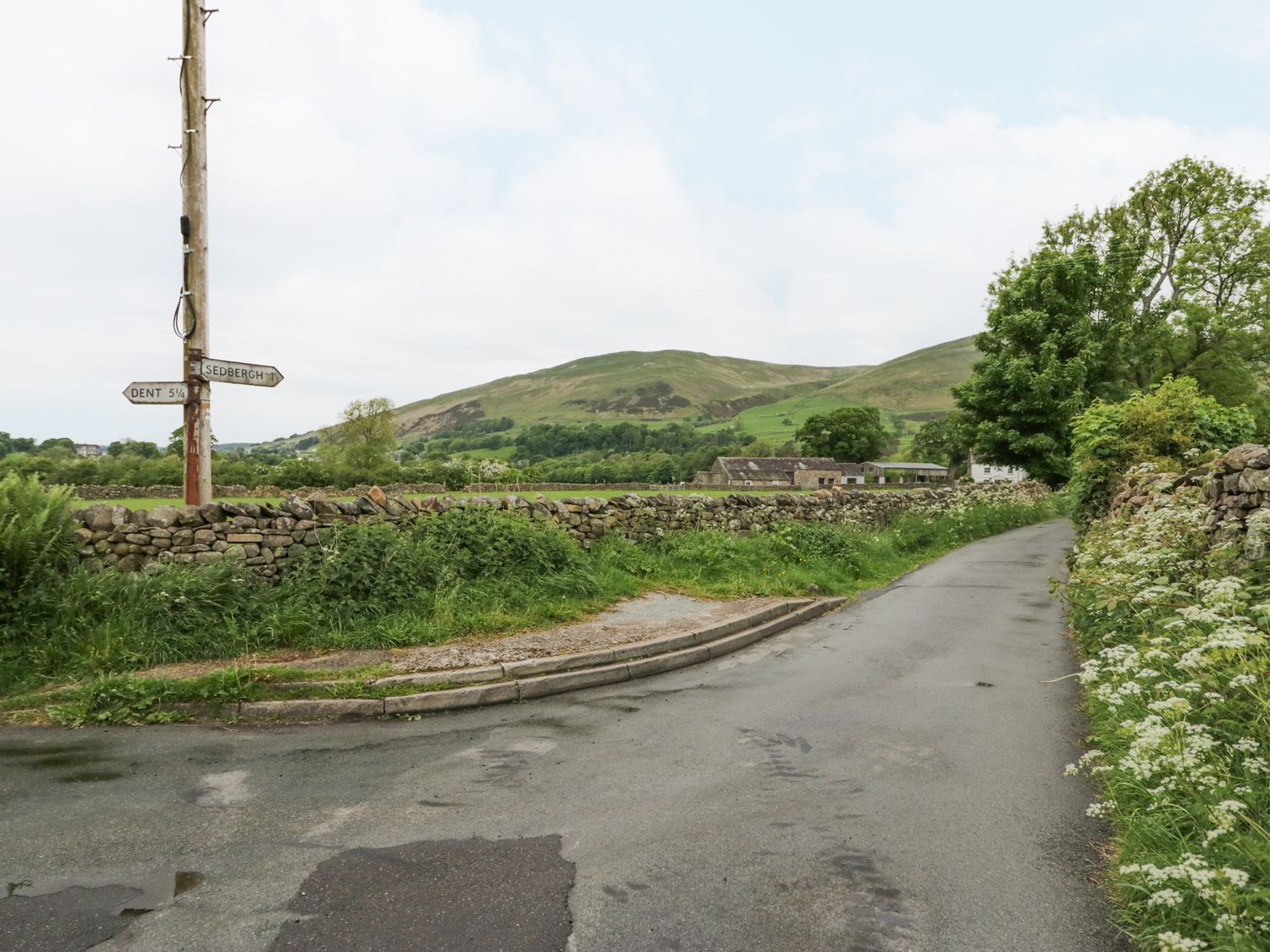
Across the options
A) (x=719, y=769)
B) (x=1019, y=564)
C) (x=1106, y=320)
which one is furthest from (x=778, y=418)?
(x=719, y=769)

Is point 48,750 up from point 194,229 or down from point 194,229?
down

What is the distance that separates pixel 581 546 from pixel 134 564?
20.2ft

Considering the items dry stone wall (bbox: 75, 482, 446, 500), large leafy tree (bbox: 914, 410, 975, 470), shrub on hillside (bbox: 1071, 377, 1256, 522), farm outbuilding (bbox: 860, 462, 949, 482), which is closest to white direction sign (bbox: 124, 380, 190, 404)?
shrub on hillside (bbox: 1071, 377, 1256, 522)

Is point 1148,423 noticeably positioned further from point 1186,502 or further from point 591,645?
point 591,645

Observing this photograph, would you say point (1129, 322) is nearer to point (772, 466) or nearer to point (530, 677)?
point (530, 677)

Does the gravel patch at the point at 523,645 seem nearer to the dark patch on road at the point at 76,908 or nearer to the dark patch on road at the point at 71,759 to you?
the dark patch on road at the point at 71,759

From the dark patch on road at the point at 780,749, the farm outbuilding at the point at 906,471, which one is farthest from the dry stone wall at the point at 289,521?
the farm outbuilding at the point at 906,471

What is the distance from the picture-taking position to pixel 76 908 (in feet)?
9.88

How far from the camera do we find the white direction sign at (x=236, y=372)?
311 inches

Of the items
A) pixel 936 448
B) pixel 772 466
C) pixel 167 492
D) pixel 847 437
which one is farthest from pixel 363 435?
pixel 936 448

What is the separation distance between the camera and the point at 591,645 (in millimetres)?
7344

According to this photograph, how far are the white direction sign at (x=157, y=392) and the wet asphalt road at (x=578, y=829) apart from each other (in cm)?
395

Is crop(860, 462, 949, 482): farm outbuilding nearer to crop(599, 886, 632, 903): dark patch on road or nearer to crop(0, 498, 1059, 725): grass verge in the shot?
crop(0, 498, 1059, 725): grass verge

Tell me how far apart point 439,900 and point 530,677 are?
3.35 metres
